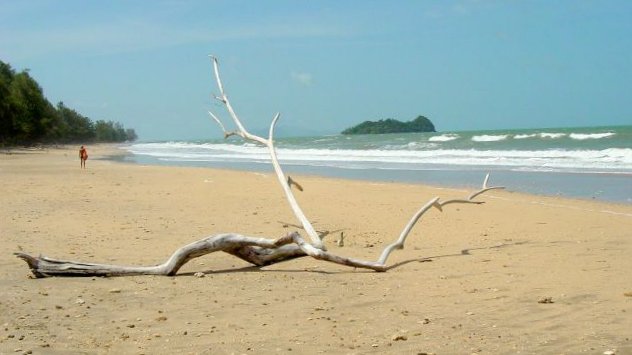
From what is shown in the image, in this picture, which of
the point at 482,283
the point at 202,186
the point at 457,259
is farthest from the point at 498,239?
the point at 202,186

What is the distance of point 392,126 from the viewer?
130500mm

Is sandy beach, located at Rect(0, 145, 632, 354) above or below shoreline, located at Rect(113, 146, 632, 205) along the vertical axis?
above

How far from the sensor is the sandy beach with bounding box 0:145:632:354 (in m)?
4.66

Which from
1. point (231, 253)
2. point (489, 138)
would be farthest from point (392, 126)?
point (231, 253)

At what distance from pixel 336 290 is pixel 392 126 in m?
125

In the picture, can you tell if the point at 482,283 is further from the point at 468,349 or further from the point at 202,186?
the point at 202,186

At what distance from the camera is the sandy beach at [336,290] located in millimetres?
4664

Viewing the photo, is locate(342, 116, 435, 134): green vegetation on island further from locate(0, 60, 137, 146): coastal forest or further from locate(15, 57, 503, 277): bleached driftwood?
locate(15, 57, 503, 277): bleached driftwood

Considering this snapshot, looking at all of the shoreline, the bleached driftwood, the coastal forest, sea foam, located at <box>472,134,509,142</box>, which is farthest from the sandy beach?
the coastal forest

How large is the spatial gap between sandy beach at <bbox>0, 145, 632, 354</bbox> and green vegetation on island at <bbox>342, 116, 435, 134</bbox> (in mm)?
117915

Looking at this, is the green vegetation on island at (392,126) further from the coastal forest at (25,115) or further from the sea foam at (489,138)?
the sea foam at (489,138)

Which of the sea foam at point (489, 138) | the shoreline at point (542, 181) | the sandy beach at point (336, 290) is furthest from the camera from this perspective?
the sea foam at point (489, 138)

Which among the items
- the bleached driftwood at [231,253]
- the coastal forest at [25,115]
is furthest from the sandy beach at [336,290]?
the coastal forest at [25,115]

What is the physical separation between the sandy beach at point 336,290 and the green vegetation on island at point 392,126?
117915 mm
